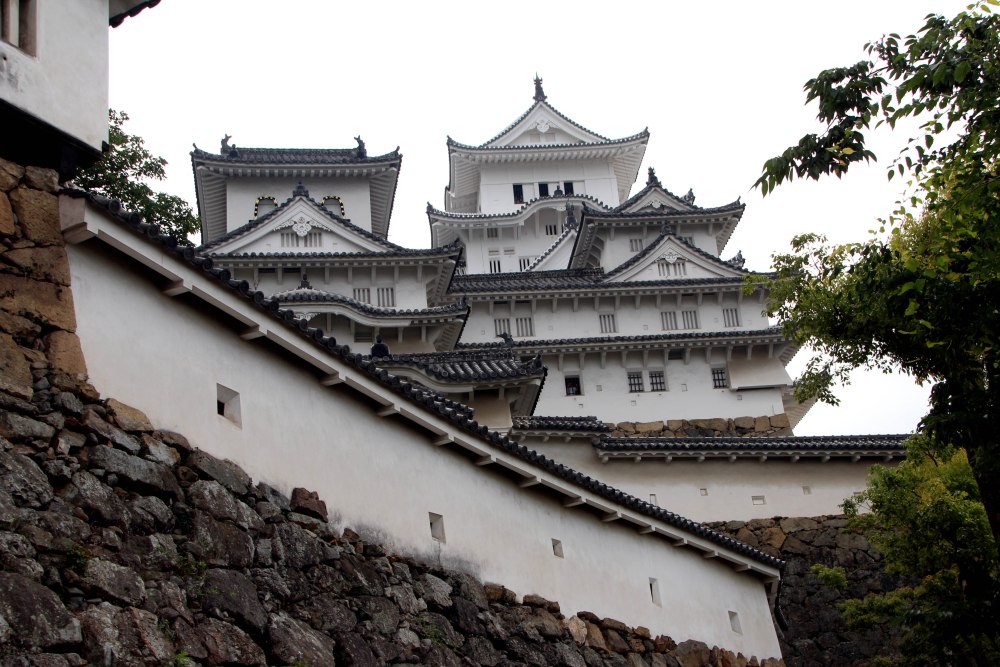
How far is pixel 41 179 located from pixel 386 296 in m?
23.6

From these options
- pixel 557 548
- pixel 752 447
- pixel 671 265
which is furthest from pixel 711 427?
pixel 557 548

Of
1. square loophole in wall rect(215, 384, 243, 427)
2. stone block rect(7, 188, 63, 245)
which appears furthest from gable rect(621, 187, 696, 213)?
stone block rect(7, 188, 63, 245)

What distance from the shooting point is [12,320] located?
9.16 metres

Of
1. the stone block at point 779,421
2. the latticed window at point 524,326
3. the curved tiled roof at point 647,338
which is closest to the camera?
the stone block at point 779,421

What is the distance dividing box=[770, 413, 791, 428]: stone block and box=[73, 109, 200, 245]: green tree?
1950cm

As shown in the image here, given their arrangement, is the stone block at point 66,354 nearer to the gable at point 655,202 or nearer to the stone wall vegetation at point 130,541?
the stone wall vegetation at point 130,541

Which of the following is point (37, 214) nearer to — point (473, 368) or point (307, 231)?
point (473, 368)

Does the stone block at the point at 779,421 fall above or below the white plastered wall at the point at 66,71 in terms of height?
above

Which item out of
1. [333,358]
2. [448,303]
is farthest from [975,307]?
[448,303]

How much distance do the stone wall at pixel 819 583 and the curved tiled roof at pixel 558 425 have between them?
368 cm

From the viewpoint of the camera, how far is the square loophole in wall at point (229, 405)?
11297 mm

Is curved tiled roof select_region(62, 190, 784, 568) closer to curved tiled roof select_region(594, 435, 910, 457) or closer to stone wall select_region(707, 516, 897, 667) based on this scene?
stone wall select_region(707, 516, 897, 667)

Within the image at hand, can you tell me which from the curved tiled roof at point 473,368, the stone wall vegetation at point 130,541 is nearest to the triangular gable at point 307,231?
the curved tiled roof at point 473,368

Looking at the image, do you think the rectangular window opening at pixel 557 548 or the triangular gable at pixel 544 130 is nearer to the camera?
the rectangular window opening at pixel 557 548
